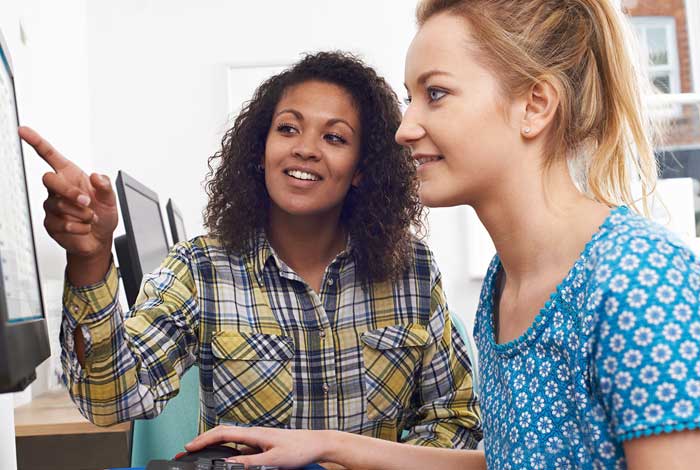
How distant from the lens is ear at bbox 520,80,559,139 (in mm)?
868

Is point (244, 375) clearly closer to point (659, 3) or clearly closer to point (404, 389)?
point (404, 389)

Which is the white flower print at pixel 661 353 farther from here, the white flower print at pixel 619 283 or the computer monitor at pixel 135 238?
the computer monitor at pixel 135 238

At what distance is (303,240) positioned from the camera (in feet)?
4.48

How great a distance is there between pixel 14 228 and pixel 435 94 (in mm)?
466

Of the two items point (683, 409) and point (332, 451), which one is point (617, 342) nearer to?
point (683, 409)

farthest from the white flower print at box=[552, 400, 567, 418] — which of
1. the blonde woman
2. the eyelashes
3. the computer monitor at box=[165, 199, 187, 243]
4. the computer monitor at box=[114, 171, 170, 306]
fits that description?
the computer monitor at box=[165, 199, 187, 243]

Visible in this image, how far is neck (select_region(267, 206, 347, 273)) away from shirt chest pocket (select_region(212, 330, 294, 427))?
0.52ft

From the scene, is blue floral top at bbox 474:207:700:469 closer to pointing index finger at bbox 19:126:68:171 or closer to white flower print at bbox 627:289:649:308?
white flower print at bbox 627:289:649:308

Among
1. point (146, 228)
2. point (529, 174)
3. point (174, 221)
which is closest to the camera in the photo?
point (529, 174)

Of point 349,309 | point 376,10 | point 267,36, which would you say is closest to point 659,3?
point 376,10

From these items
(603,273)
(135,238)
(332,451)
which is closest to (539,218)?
(603,273)

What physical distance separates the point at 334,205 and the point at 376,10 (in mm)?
2200

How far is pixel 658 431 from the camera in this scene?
2.02 ft

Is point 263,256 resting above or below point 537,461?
above
